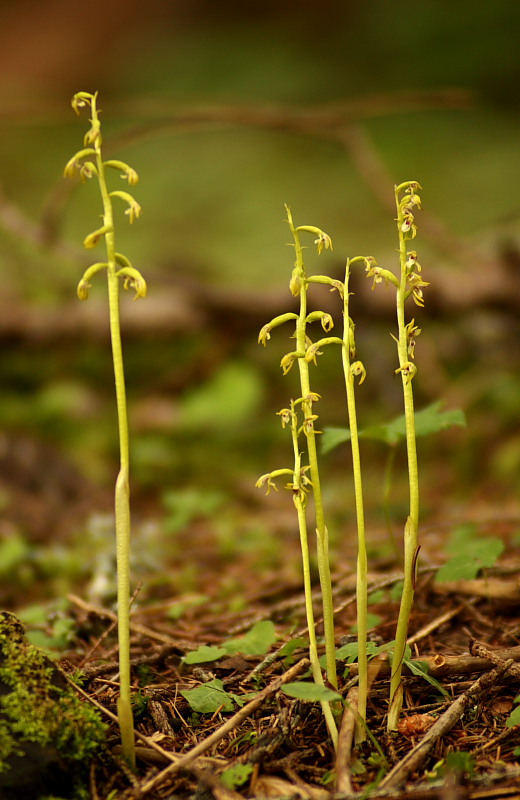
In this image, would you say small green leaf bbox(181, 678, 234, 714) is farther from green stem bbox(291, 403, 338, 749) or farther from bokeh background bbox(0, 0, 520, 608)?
bokeh background bbox(0, 0, 520, 608)

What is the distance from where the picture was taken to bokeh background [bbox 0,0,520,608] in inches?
181

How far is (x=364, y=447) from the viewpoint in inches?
217

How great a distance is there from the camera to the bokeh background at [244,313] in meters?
4.59

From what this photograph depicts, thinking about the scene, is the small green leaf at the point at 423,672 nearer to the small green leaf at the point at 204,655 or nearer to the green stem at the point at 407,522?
the green stem at the point at 407,522

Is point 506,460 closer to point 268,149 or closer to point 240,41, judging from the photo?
point 268,149

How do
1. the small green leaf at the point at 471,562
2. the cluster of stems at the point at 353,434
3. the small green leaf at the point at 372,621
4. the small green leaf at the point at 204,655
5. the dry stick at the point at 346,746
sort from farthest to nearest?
the small green leaf at the point at 372,621 → the small green leaf at the point at 471,562 → the small green leaf at the point at 204,655 → the cluster of stems at the point at 353,434 → the dry stick at the point at 346,746

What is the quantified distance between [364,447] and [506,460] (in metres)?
1.29

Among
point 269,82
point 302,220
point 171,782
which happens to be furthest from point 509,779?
point 269,82

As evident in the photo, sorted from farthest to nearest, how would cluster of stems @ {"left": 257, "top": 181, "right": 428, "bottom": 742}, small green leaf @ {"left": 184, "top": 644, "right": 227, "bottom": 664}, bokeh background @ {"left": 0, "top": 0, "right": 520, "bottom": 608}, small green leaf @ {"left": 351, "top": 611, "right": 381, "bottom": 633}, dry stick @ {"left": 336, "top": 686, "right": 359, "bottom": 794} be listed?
1. bokeh background @ {"left": 0, "top": 0, "right": 520, "bottom": 608}
2. small green leaf @ {"left": 351, "top": 611, "right": 381, "bottom": 633}
3. small green leaf @ {"left": 184, "top": 644, "right": 227, "bottom": 664}
4. cluster of stems @ {"left": 257, "top": 181, "right": 428, "bottom": 742}
5. dry stick @ {"left": 336, "top": 686, "right": 359, "bottom": 794}

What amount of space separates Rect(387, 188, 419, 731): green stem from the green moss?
2.25 ft

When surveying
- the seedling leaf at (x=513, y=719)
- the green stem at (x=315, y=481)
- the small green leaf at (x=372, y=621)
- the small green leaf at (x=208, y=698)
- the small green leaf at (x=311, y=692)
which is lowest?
the seedling leaf at (x=513, y=719)

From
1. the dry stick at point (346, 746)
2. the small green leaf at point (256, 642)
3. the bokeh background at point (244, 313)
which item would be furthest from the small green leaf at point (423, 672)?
the bokeh background at point (244, 313)

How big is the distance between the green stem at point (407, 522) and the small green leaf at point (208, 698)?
418 millimetres

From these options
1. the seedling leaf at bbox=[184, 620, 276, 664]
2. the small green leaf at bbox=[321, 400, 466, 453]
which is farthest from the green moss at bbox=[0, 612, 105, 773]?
the small green leaf at bbox=[321, 400, 466, 453]
